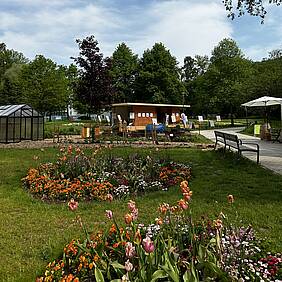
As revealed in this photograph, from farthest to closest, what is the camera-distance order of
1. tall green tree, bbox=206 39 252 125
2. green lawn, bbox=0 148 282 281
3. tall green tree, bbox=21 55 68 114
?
tall green tree, bbox=206 39 252 125 < tall green tree, bbox=21 55 68 114 < green lawn, bbox=0 148 282 281

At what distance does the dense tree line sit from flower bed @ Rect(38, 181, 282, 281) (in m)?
20.0

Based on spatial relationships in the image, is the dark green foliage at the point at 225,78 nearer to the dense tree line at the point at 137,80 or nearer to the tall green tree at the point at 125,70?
the dense tree line at the point at 137,80

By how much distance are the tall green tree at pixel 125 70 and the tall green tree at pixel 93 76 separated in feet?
111

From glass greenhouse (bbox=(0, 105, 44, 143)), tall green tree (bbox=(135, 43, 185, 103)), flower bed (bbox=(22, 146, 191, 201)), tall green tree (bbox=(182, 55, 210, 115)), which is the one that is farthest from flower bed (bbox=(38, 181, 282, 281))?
tall green tree (bbox=(182, 55, 210, 115))

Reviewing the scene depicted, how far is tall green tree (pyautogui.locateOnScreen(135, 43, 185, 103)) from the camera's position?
55.5 meters

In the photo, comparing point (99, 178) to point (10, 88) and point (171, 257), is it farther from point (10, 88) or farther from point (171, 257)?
point (10, 88)

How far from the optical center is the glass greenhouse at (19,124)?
71.3 ft

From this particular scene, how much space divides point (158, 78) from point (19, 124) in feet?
118

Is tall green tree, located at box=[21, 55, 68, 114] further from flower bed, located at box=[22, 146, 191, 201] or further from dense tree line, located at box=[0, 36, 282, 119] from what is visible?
flower bed, located at box=[22, 146, 191, 201]

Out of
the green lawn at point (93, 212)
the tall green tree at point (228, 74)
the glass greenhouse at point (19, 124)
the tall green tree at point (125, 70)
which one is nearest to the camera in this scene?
the green lawn at point (93, 212)

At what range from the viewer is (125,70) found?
6041 centimetres

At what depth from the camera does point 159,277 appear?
270 cm

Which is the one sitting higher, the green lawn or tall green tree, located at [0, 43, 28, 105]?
tall green tree, located at [0, 43, 28, 105]

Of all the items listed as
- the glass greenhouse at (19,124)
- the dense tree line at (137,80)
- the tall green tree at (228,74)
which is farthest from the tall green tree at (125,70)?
the glass greenhouse at (19,124)
